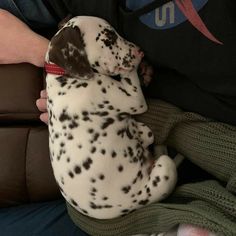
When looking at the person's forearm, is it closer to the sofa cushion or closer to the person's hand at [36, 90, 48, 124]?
the person's hand at [36, 90, 48, 124]

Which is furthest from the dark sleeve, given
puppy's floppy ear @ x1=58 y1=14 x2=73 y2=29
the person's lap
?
the person's lap

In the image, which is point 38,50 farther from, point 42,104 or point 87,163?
point 87,163

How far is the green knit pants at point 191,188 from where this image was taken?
3.59ft

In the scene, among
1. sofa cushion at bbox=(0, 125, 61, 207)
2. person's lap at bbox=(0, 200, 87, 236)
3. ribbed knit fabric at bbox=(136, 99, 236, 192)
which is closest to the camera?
ribbed knit fabric at bbox=(136, 99, 236, 192)

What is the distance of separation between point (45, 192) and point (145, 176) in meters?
0.44

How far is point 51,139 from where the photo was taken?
50.7 inches

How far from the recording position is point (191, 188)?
3.96 feet

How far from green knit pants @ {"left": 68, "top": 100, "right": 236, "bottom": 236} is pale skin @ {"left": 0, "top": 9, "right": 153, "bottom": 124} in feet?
1.28

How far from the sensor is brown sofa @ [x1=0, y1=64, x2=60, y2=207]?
1.52 metres

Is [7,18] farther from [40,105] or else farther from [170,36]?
[170,36]

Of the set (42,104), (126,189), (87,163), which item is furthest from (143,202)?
(42,104)

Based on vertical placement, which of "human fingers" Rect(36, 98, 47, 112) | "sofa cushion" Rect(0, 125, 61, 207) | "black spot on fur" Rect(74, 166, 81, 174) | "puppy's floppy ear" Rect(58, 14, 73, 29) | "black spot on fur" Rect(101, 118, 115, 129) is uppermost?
"puppy's floppy ear" Rect(58, 14, 73, 29)

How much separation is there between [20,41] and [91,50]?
375 millimetres

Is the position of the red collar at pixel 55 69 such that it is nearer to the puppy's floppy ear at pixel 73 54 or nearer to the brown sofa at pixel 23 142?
the puppy's floppy ear at pixel 73 54
